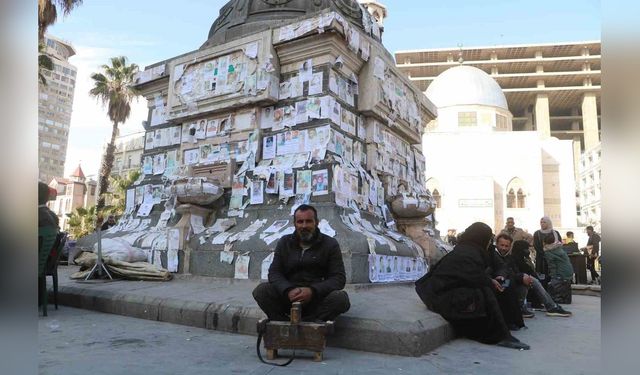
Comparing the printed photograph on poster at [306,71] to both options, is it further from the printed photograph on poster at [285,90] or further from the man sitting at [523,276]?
the man sitting at [523,276]

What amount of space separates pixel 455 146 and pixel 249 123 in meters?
30.7

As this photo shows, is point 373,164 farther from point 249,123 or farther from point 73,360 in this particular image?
point 73,360

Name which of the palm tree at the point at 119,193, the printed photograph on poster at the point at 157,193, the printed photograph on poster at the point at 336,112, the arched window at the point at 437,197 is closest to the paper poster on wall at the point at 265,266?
the printed photograph on poster at the point at 336,112

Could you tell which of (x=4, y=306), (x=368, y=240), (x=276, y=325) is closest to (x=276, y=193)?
(x=368, y=240)

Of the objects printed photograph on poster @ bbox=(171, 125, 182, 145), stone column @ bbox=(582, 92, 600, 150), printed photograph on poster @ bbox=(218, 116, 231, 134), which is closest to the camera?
printed photograph on poster @ bbox=(218, 116, 231, 134)

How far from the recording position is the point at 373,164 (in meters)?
6.78

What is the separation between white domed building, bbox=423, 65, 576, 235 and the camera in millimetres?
32656

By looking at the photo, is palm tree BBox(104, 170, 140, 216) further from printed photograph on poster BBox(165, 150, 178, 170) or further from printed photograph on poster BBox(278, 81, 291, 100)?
printed photograph on poster BBox(278, 81, 291, 100)

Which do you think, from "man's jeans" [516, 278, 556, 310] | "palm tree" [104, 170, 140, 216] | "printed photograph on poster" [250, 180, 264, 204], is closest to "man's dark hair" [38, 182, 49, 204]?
"printed photograph on poster" [250, 180, 264, 204]

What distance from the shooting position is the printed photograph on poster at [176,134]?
295 inches

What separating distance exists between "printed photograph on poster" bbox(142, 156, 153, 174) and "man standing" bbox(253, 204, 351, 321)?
5.14 meters

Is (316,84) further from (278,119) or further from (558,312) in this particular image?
(558,312)

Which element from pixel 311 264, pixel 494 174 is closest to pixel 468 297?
pixel 311 264

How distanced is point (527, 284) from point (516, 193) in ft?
105
